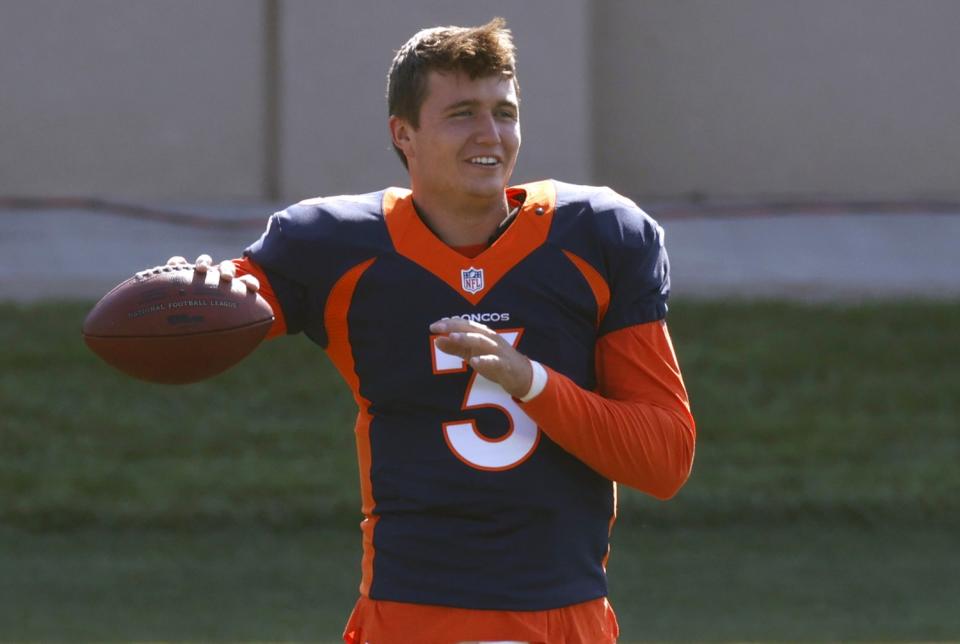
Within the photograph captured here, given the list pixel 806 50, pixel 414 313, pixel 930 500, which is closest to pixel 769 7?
pixel 806 50

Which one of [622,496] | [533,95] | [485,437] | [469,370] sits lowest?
[622,496]

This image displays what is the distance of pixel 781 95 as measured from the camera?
1170 cm

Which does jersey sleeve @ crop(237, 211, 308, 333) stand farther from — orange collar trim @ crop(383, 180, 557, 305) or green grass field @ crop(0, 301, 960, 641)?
green grass field @ crop(0, 301, 960, 641)

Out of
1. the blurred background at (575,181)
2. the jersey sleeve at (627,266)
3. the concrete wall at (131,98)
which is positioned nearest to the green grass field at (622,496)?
the blurred background at (575,181)

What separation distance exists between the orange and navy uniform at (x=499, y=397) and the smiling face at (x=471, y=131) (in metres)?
0.10

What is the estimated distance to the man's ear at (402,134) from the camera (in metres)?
3.15

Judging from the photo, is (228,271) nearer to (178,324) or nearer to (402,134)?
(178,324)

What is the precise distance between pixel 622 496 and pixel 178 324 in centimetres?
510

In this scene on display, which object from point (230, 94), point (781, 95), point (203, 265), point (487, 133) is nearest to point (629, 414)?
point (487, 133)

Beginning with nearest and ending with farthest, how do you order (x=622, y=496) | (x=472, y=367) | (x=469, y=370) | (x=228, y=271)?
(x=472, y=367) < (x=469, y=370) < (x=228, y=271) < (x=622, y=496)

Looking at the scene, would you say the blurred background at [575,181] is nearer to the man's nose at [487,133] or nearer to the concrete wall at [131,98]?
the concrete wall at [131,98]

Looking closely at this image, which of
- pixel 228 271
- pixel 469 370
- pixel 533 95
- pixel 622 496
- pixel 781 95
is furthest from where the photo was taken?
pixel 781 95

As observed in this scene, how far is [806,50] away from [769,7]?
0.39 m

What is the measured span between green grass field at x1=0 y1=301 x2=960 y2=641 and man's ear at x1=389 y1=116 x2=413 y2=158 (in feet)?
10.8
